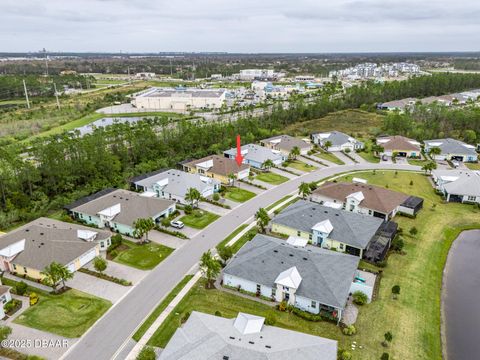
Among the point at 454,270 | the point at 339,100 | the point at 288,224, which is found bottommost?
the point at 454,270

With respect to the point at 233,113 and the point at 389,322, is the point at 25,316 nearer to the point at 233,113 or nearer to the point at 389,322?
the point at 389,322

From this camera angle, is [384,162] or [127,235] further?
[384,162]

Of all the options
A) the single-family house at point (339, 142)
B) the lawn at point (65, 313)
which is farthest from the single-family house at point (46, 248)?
the single-family house at point (339, 142)

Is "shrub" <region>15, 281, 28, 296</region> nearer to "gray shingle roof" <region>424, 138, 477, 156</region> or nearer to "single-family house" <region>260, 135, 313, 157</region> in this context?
"single-family house" <region>260, 135, 313, 157</region>

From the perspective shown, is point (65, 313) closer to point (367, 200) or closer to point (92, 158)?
point (92, 158)

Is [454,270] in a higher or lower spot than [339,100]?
lower

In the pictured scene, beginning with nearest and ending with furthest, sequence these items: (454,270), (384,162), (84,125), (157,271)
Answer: (157,271)
(454,270)
(384,162)
(84,125)

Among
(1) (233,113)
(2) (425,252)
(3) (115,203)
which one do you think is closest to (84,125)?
(1) (233,113)
